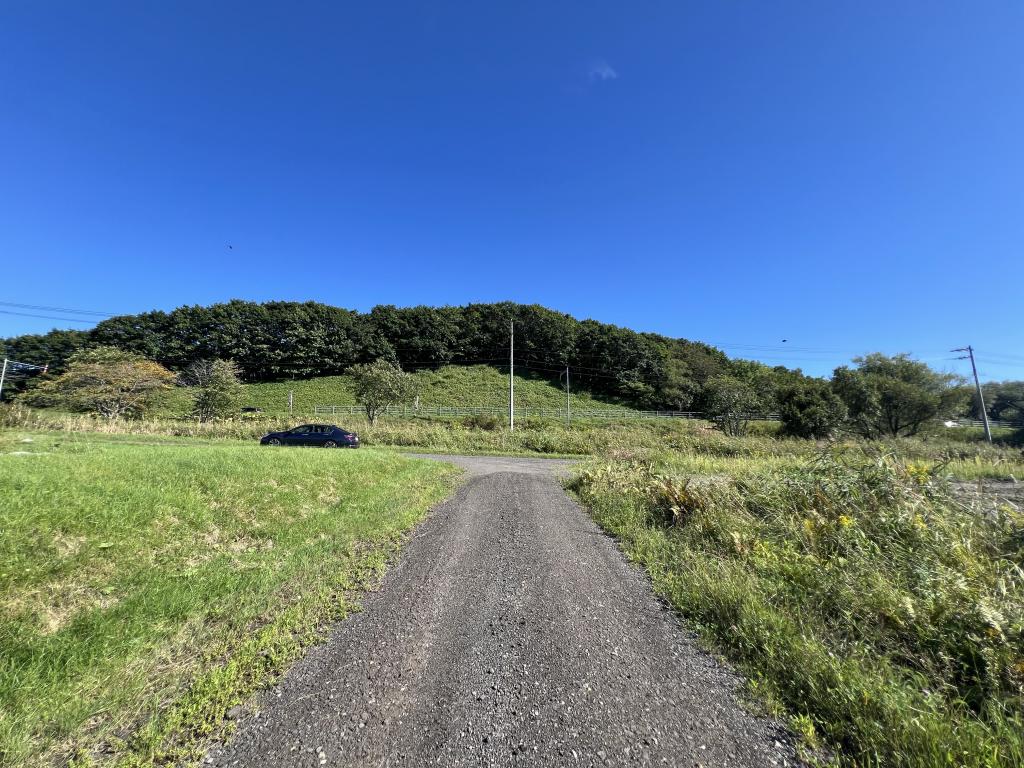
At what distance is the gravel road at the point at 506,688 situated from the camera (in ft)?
7.32

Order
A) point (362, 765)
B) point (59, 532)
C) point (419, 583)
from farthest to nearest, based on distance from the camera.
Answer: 1. point (419, 583)
2. point (59, 532)
3. point (362, 765)

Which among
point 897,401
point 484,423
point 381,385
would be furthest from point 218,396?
point 897,401

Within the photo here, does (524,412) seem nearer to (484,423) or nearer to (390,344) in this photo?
(484,423)

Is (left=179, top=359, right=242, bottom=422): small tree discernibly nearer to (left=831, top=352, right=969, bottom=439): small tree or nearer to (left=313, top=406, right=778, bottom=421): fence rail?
(left=313, top=406, right=778, bottom=421): fence rail

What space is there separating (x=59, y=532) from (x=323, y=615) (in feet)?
10.3

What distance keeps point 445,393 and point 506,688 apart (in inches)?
2049

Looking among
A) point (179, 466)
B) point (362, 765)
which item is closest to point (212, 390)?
point (179, 466)

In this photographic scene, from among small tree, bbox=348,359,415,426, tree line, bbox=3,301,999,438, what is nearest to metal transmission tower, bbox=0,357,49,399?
tree line, bbox=3,301,999,438

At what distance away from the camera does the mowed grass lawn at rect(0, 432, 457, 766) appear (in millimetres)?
2385

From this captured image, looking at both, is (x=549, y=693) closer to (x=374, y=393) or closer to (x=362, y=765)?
(x=362, y=765)

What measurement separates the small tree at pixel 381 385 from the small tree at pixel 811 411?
124ft

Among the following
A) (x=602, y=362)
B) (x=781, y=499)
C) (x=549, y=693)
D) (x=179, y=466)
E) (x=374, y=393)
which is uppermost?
(x=602, y=362)

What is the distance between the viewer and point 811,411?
38125 millimetres

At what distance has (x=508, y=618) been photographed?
12.5ft
